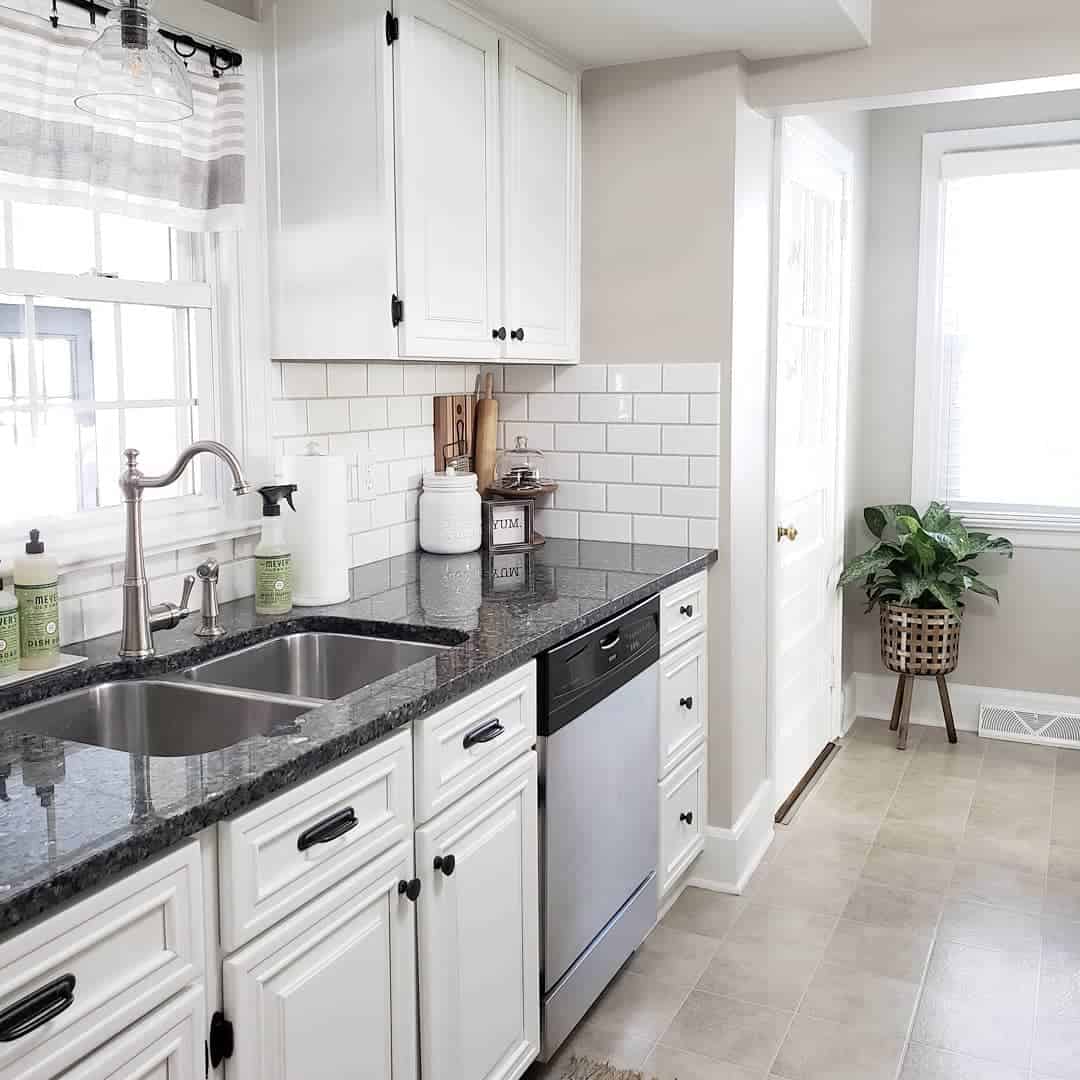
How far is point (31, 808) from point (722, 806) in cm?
234

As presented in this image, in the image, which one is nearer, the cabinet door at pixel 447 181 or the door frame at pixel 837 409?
the cabinet door at pixel 447 181

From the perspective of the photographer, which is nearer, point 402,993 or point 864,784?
point 402,993

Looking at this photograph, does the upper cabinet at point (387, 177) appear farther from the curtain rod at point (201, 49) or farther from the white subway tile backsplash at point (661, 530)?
the white subway tile backsplash at point (661, 530)

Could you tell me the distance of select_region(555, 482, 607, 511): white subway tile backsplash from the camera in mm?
3494

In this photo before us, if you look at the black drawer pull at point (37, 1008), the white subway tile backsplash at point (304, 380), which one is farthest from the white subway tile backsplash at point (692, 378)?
the black drawer pull at point (37, 1008)

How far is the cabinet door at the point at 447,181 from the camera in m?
2.55

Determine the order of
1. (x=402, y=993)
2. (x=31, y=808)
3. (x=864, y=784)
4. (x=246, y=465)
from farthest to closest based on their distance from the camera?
(x=864, y=784), (x=246, y=465), (x=402, y=993), (x=31, y=808)

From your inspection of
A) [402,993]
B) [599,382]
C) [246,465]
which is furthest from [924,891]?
[246,465]

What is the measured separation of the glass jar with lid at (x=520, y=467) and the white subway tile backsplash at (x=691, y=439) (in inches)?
15.5

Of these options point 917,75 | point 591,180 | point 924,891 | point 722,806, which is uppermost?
point 917,75

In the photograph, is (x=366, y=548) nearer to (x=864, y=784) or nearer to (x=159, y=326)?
(x=159, y=326)

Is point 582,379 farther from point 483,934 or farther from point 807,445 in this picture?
point 483,934

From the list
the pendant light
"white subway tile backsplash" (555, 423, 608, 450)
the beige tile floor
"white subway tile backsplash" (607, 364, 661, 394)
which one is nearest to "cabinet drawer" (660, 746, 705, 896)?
the beige tile floor

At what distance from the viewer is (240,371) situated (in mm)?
2615
